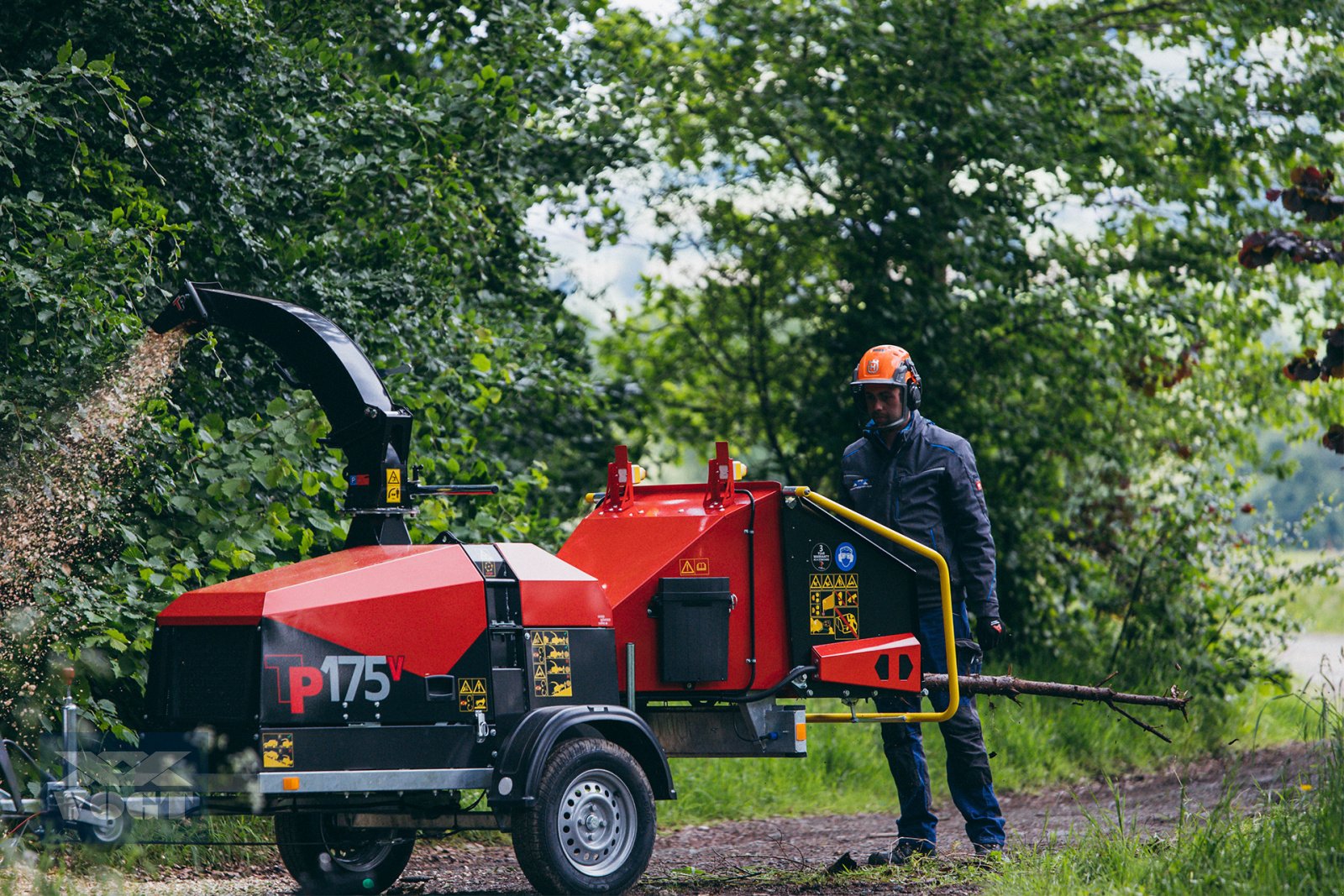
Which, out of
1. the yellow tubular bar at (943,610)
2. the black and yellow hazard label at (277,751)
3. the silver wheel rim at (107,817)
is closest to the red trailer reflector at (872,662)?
the yellow tubular bar at (943,610)

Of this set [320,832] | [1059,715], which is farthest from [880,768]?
[320,832]

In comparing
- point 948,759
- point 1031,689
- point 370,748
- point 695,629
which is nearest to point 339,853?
point 370,748

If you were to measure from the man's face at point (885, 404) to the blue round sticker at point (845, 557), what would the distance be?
91cm

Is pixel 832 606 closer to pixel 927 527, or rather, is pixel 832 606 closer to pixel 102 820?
pixel 927 527

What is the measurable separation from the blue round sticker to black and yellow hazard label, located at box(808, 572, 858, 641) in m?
0.03

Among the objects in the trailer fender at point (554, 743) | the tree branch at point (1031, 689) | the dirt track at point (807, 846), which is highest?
the tree branch at point (1031, 689)

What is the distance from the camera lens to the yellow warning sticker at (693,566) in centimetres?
630

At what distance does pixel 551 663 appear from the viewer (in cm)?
587

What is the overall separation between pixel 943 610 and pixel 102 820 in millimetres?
3417

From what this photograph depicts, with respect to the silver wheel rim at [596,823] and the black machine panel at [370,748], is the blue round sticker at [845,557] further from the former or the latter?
the black machine panel at [370,748]

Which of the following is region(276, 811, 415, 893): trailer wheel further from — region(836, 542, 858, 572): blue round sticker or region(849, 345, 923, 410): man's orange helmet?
region(849, 345, 923, 410): man's orange helmet

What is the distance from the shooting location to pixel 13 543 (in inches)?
267

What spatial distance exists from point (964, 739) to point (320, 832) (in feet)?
9.49

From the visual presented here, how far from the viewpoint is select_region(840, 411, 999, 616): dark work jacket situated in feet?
22.8
